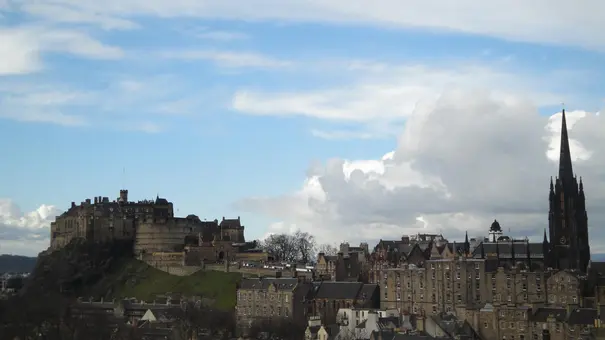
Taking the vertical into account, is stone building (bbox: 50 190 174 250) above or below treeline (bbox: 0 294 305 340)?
above

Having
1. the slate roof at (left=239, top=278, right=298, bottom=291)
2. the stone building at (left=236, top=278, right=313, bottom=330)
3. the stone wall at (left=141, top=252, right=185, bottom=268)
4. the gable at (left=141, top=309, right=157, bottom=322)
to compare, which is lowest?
the gable at (left=141, top=309, right=157, bottom=322)

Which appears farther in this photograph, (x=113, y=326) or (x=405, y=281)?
(x=405, y=281)

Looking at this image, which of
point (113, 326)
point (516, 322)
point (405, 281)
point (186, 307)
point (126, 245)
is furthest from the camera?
point (126, 245)

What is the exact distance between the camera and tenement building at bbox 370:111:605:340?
296 ft

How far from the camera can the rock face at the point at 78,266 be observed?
507 feet

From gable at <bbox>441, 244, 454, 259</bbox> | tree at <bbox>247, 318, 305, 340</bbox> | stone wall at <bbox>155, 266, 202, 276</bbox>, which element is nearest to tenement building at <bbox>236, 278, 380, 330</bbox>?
tree at <bbox>247, 318, 305, 340</bbox>

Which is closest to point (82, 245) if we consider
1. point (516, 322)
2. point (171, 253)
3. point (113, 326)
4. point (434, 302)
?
point (171, 253)

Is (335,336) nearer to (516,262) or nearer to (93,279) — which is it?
(516,262)

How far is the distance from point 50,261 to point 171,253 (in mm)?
23320

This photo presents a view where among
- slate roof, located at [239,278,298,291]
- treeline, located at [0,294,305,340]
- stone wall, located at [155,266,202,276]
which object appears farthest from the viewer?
stone wall, located at [155,266,202,276]

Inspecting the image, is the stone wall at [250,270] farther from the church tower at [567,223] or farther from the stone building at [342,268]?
the church tower at [567,223]

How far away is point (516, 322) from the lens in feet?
297

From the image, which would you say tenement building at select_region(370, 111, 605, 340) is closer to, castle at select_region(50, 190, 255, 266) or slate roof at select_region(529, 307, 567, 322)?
slate roof at select_region(529, 307, 567, 322)

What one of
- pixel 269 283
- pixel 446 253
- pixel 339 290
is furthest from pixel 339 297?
pixel 446 253
